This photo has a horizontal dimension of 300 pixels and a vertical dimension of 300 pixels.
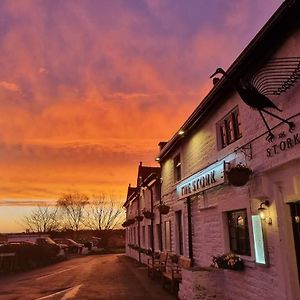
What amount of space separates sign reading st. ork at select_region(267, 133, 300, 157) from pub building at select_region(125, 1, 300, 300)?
0.7 inches

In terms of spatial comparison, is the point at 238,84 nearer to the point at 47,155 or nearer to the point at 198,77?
the point at 198,77

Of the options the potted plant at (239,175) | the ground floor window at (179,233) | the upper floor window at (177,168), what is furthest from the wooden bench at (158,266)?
the potted plant at (239,175)

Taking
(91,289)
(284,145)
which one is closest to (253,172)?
(284,145)

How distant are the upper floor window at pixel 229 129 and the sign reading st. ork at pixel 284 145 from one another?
1804mm

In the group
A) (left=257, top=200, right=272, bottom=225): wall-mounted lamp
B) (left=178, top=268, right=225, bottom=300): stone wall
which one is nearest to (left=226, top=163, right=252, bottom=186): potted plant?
(left=257, top=200, right=272, bottom=225): wall-mounted lamp

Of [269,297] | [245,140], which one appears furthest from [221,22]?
[269,297]

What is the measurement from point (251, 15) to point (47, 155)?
54.9 ft

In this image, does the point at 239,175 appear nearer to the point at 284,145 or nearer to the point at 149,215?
the point at 284,145

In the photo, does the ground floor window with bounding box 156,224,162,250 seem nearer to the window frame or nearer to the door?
the window frame

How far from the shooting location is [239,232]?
913 centimetres

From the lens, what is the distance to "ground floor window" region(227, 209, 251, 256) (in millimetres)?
8750

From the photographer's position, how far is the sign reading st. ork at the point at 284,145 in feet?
20.7

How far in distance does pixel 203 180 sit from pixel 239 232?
2.10 meters

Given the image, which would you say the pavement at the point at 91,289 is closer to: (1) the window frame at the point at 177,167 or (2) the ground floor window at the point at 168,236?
(2) the ground floor window at the point at 168,236
